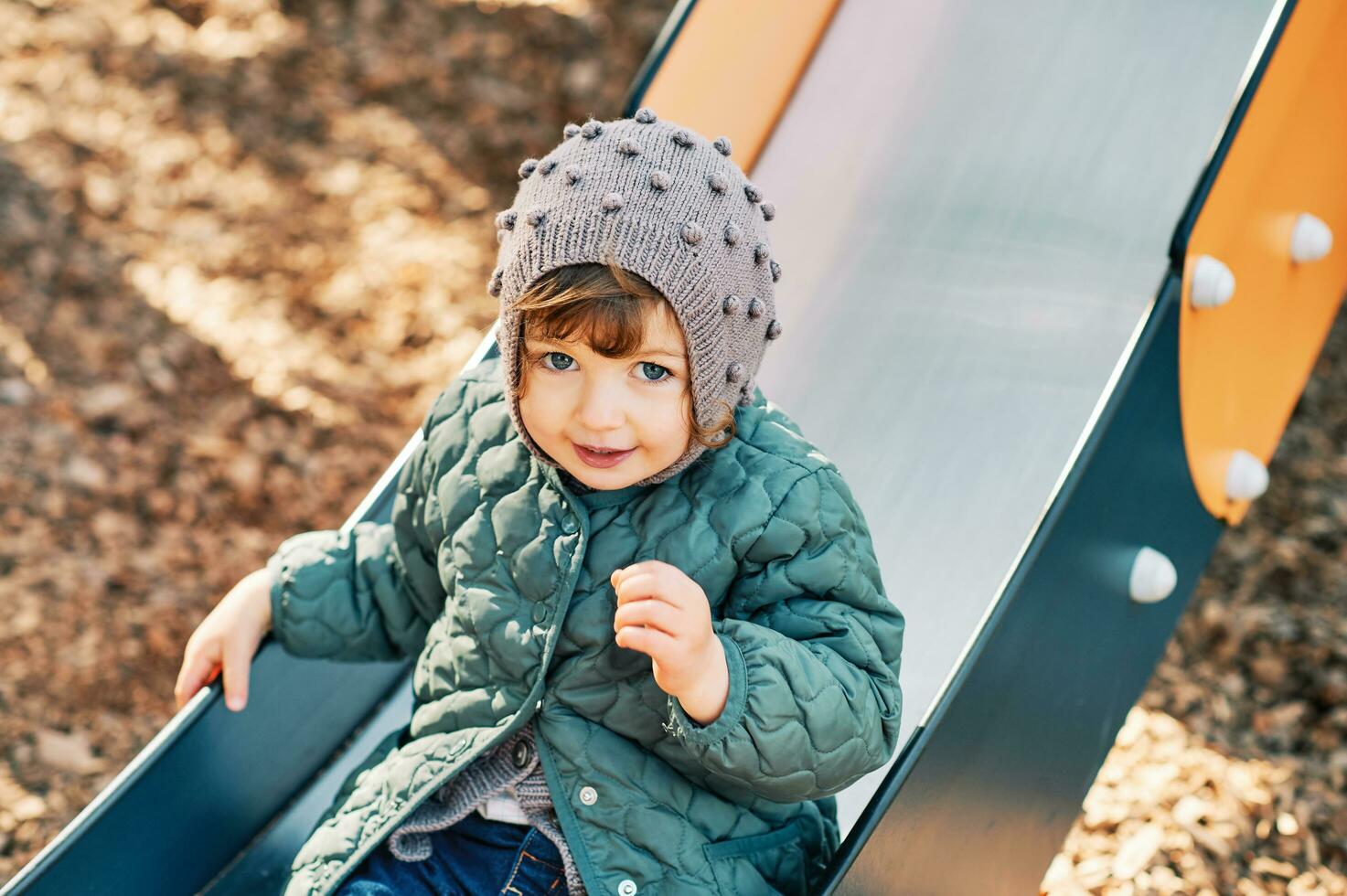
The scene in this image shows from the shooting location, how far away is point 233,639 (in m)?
1.79

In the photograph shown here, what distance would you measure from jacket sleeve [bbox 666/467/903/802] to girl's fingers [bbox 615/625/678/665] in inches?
3.0

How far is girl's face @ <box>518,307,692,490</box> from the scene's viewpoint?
55.0 inches

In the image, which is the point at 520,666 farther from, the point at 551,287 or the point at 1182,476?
the point at 1182,476

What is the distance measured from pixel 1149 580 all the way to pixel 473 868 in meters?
1.04

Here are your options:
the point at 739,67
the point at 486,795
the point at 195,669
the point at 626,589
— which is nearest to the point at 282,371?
the point at 739,67

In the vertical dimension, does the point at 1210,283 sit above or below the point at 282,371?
above

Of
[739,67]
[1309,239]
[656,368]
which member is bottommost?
[656,368]

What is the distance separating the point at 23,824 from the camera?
2402mm

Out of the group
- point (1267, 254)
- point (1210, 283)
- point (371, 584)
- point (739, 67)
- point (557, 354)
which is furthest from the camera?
point (739, 67)

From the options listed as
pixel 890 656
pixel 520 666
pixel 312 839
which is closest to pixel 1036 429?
pixel 890 656

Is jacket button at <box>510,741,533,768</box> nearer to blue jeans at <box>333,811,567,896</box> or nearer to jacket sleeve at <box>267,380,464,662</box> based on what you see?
blue jeans at <box>333,811,567,896</box>

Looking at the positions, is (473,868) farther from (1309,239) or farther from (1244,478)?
(1309,239)

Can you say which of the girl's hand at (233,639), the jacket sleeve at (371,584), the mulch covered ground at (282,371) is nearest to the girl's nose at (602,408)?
the jacket sleeve at (371,584)

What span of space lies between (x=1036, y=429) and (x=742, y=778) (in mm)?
1149
